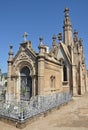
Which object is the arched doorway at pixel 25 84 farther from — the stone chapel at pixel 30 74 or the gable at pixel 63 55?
the gable at pixel 63 55

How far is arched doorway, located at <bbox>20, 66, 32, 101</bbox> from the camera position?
19578mm

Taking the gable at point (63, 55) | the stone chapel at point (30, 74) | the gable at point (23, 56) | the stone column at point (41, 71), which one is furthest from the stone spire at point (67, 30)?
the stone column at point (41, 71)

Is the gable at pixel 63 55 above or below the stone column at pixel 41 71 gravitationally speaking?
above

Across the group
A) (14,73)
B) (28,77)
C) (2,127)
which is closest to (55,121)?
(2,127)

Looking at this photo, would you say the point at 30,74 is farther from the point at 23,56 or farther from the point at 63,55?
the point at 63,55

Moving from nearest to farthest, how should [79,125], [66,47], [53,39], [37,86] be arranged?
[79,125] → [37,86] → [66,47] → [53,39]

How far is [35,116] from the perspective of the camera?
39.6ft

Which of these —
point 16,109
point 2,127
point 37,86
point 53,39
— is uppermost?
point 53,39

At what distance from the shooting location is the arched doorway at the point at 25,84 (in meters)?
19.6

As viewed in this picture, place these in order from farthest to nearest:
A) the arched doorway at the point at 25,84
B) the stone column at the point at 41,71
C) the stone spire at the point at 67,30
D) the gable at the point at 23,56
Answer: the stone spire at the point at 67,30 → the arched doorway at the point at 25,84 → the gable at the point at 23,56 → the stone column at the point at 41,71

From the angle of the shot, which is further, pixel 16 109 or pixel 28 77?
pixel 28 77

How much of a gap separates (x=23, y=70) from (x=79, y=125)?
1142cm

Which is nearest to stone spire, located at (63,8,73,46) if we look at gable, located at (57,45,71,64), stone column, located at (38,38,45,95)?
gable, located at (57,45,71,64)

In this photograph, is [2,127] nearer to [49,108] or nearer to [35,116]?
[35,116]
